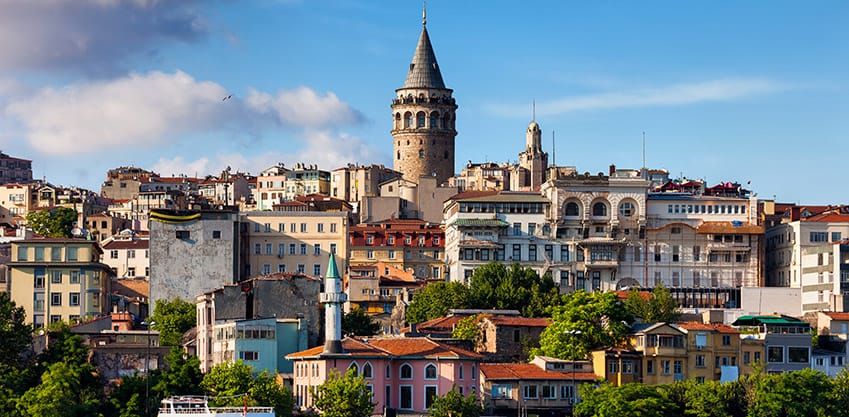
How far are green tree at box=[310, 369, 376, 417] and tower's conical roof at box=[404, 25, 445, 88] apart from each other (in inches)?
3104

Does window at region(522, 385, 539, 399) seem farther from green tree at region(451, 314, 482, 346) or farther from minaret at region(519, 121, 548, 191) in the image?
minaret at region(519, 121, 548, 191)

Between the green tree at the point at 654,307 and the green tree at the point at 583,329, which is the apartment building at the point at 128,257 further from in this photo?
the green tree at the point at 583,329

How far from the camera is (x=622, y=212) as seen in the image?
11569 cm

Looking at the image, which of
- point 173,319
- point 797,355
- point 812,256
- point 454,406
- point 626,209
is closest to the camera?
point 454,406

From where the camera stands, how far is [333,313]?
82.3 metres

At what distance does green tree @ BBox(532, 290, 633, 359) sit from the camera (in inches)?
3455

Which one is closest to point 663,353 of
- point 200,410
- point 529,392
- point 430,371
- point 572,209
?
point 529,392

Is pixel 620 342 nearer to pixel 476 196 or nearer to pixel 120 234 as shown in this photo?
pixel 476 196

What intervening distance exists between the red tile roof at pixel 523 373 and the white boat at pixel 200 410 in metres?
14.1

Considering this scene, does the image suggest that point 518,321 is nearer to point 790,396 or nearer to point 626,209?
point 790,396

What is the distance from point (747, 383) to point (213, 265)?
37560 mm

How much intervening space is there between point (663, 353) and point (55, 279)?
36777mm

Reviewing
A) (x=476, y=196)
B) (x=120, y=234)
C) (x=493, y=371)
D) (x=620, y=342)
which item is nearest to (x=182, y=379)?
(x=493, y=371)

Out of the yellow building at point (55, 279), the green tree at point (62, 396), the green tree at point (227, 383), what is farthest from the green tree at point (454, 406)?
the yellow building at point (55, 279)
